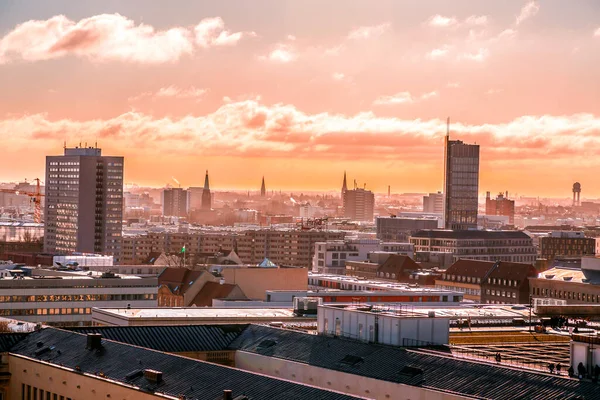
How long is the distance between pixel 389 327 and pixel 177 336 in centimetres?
1492

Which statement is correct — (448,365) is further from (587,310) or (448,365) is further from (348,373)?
(587,310)

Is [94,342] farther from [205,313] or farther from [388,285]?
[388,285]

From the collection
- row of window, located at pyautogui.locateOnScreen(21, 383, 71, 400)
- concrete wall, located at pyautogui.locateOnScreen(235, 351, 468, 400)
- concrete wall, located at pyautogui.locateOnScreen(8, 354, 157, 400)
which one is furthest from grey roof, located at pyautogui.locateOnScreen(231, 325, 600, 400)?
row of window, located at pyautogui.locateOnScreen(21, 383, 71, 400)

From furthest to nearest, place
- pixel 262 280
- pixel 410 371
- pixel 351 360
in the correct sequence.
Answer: pixel 262 280 < pixel 351 360 < pixel 410 371

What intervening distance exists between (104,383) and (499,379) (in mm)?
15978

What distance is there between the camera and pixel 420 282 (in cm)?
18112

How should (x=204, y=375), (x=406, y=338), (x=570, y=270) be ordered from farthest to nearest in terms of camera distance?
(x=570, y=270)
(x=406, y=338)
(x=204, y=375)

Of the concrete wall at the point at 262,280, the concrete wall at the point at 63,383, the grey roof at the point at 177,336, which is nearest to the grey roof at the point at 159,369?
the concrete wall at the point at 63,383

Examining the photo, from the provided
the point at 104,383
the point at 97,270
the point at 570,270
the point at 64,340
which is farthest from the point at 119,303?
the point at 104,383

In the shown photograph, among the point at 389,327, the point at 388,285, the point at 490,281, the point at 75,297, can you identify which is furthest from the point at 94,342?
the point at 490,281

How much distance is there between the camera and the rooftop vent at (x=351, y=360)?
5719 centimetres

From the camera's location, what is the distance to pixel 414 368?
5344 centimetres

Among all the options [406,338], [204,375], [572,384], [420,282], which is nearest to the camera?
[572,384]

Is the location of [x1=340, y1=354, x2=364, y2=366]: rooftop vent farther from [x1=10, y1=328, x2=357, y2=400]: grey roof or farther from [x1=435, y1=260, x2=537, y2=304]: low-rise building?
[x1=435, y1=260, x2=537, y2=304]: low-rise building
